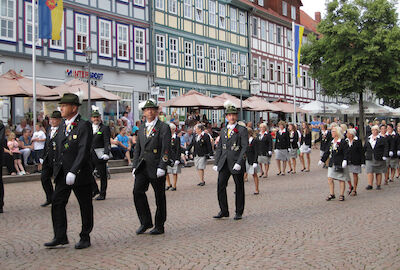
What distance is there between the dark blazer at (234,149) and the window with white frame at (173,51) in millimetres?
24551

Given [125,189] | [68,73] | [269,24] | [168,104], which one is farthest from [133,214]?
[269,24]

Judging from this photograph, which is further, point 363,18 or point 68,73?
point 363,18

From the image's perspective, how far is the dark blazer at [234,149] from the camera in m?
9.31

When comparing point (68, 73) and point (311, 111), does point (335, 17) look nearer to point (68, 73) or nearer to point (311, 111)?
point (311, 111)

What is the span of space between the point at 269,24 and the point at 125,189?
1378 inches

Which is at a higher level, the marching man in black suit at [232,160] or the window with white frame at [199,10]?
the window with white frame at [199,10]

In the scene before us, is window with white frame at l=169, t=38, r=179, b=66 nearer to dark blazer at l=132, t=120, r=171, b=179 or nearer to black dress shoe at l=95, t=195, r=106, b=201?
black dress shoe at l=95, t=195, r=106, b=201

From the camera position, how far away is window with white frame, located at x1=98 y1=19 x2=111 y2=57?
2838 cm

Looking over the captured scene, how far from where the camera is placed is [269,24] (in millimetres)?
46656

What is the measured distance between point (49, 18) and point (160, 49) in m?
12.9

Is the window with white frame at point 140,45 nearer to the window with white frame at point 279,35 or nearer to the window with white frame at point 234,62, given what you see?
the window with white frame at point 234,62

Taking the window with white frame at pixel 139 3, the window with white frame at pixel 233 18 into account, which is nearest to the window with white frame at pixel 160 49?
the window with white frame at pixel 139 3

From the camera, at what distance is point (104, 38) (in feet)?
93.9

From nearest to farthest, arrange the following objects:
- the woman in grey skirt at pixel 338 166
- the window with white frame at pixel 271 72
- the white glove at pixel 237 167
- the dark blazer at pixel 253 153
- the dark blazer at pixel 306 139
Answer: the white glove at pixel 237 167, the woman in grey skirt at pixel 338 166, the dark blazer at pixel 253 153, the dark blazer at pixel 306 139, the window with white frame at pixel 271 72
